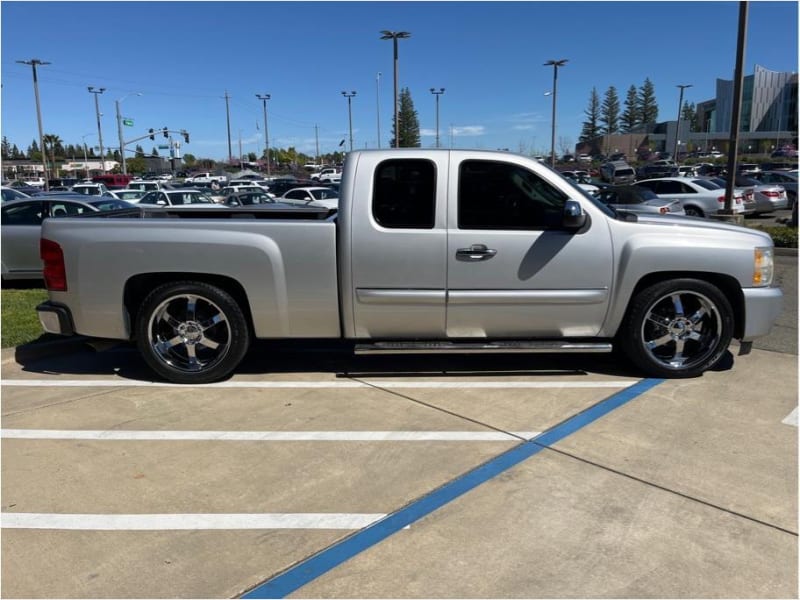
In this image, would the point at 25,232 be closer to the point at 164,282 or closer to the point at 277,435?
the point at 164,282

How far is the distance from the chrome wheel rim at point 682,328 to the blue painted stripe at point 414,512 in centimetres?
85

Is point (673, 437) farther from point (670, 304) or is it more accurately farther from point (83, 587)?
point (83, 587)

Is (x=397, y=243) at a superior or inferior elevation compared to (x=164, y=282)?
superior

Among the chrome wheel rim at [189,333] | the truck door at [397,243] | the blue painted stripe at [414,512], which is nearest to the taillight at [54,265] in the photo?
the chrome wheel rim at [189,333]

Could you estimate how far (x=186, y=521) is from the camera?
321cm

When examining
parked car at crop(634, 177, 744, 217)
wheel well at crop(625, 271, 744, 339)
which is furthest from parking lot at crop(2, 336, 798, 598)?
parked car at crop(634, 177, 744, 217)

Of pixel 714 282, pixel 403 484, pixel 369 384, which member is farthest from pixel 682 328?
pixel 403 484

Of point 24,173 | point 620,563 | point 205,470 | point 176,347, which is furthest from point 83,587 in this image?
point 24,173

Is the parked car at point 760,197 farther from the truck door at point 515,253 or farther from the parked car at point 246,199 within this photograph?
the truck door at point 515,253

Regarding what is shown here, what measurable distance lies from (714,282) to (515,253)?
5.67 feet

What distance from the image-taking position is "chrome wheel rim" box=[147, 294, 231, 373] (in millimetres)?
5168

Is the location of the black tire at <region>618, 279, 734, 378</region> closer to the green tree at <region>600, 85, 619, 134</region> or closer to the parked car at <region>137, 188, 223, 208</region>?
the parked car at <region>137, 188, 223, 208</region>

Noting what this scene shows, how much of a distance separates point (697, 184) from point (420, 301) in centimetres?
1730

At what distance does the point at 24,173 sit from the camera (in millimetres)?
102938
